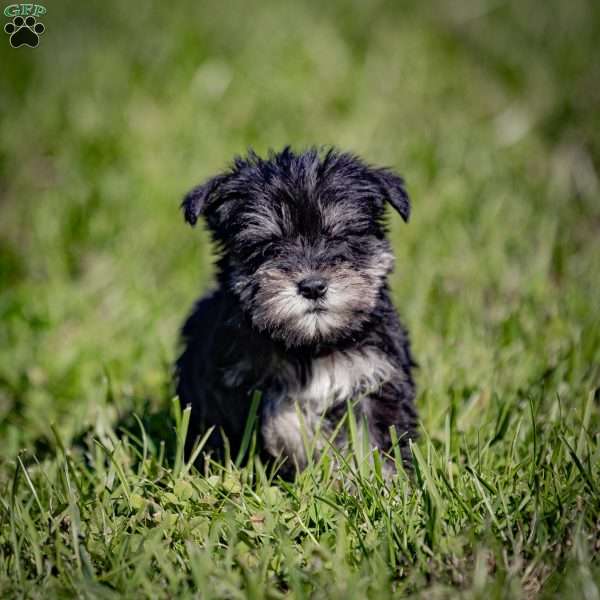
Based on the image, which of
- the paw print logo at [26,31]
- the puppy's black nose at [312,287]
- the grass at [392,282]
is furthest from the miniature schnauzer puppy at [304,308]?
the paw print logo at [26,31]

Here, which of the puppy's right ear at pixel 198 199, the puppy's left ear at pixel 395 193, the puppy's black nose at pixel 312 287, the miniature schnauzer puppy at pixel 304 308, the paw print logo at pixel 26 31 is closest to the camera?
the puppy's black nose at pixel 312 287

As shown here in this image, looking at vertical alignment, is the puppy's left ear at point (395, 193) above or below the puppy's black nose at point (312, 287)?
above

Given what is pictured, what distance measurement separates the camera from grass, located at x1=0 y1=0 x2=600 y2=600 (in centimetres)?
332

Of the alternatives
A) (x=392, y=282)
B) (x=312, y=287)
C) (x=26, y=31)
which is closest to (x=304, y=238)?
(x=312, y=287)

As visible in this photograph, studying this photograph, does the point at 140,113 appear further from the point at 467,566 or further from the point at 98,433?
the point at 467,566

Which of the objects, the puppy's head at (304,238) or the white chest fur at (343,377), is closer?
the puppy's head at (304,238)

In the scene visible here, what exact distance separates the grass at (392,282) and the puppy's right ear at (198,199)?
37.2 inches

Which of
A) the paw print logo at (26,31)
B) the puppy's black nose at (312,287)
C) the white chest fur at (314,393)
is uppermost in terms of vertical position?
the paw print logo at (26,31)

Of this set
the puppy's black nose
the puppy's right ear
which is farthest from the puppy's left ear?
the puppy's right ear

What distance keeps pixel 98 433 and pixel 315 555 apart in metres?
1.67

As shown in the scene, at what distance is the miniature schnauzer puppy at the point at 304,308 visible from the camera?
12.2 feet

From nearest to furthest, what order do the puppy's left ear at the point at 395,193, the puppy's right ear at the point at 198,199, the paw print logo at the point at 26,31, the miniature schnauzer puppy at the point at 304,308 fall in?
the miniature schnauzer puppy at the point at 304,308 < the puppy's right ear at the point at 198,199 < the puppy's left ear at the point at 395,193 < the paw print logo at the point at 26,31

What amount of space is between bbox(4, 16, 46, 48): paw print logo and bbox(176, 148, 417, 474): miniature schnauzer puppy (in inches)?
152

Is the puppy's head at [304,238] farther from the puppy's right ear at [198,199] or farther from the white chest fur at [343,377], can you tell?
the white chest fur at [343,377]
